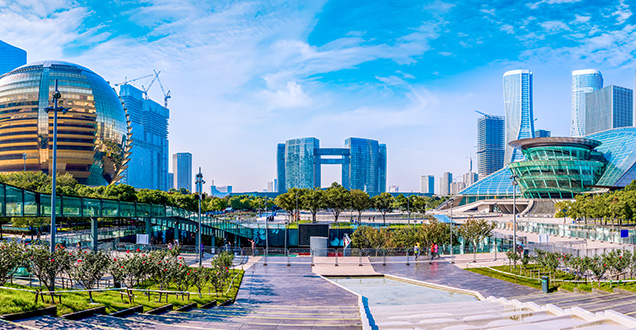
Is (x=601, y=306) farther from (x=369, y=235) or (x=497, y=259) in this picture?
(x=369, y=235)

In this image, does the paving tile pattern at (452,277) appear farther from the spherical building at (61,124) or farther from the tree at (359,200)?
the spherical building at (61,124)

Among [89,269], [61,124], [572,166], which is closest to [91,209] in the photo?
[89,269]

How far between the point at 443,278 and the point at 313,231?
37469 mm

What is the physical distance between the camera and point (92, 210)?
33375 mm

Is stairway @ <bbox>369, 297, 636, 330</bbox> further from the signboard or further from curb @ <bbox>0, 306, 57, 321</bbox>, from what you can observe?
the signboard

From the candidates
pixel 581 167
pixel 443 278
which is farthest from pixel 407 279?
pixel 581 167

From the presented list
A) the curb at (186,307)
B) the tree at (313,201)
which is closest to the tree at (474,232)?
the curb at (186,307)

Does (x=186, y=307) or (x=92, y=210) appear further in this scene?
(x=92, y=210)

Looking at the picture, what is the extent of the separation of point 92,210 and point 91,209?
0.51 feet

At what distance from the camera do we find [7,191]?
79.6ft

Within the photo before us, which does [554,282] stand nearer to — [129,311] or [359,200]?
[129,311]

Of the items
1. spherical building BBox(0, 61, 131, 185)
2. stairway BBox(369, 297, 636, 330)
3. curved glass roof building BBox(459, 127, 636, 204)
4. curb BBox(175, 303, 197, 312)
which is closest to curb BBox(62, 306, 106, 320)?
curb BBox(175, 303, 197, 312)

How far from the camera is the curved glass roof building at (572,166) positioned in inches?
4508

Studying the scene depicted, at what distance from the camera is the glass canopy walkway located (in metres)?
24.6
